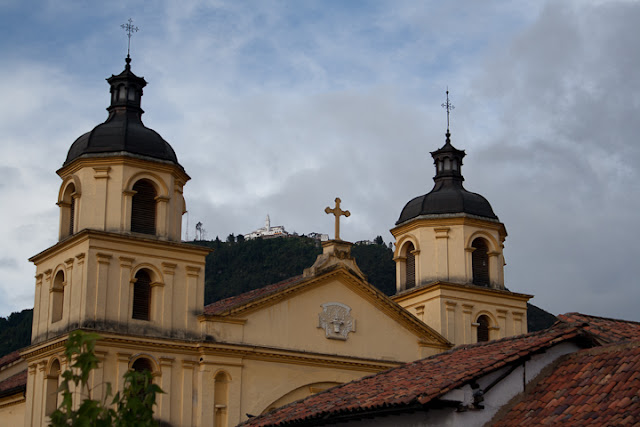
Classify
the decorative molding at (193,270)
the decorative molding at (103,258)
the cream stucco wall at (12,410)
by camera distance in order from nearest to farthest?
the decorative molding at (103,258) → the decorative molding at (193,270) → the cream stucco wall at (12,410)

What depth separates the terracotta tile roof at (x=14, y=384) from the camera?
30812 millimetres

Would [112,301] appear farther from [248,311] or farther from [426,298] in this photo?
[426,298]

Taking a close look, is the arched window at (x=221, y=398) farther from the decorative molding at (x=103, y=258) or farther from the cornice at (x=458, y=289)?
the cornice at (x=458, y=289)

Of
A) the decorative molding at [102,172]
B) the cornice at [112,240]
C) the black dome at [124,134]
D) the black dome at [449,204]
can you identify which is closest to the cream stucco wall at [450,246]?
the black dome at [449,204]

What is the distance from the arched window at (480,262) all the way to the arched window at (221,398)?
31.6 ft

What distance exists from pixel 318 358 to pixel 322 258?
9.85 ft

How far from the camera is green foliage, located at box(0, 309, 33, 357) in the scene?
192 ft

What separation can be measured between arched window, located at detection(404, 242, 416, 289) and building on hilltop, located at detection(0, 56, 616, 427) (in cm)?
173

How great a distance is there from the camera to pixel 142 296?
90.6 feet

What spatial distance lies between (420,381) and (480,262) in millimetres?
19053

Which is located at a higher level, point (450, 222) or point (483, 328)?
point (450, 222)

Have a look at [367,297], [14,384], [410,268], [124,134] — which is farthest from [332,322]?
[14,384]

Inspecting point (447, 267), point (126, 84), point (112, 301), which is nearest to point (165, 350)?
point (112, 301)

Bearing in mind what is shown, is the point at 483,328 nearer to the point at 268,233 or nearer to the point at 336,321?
the point at 336,321
